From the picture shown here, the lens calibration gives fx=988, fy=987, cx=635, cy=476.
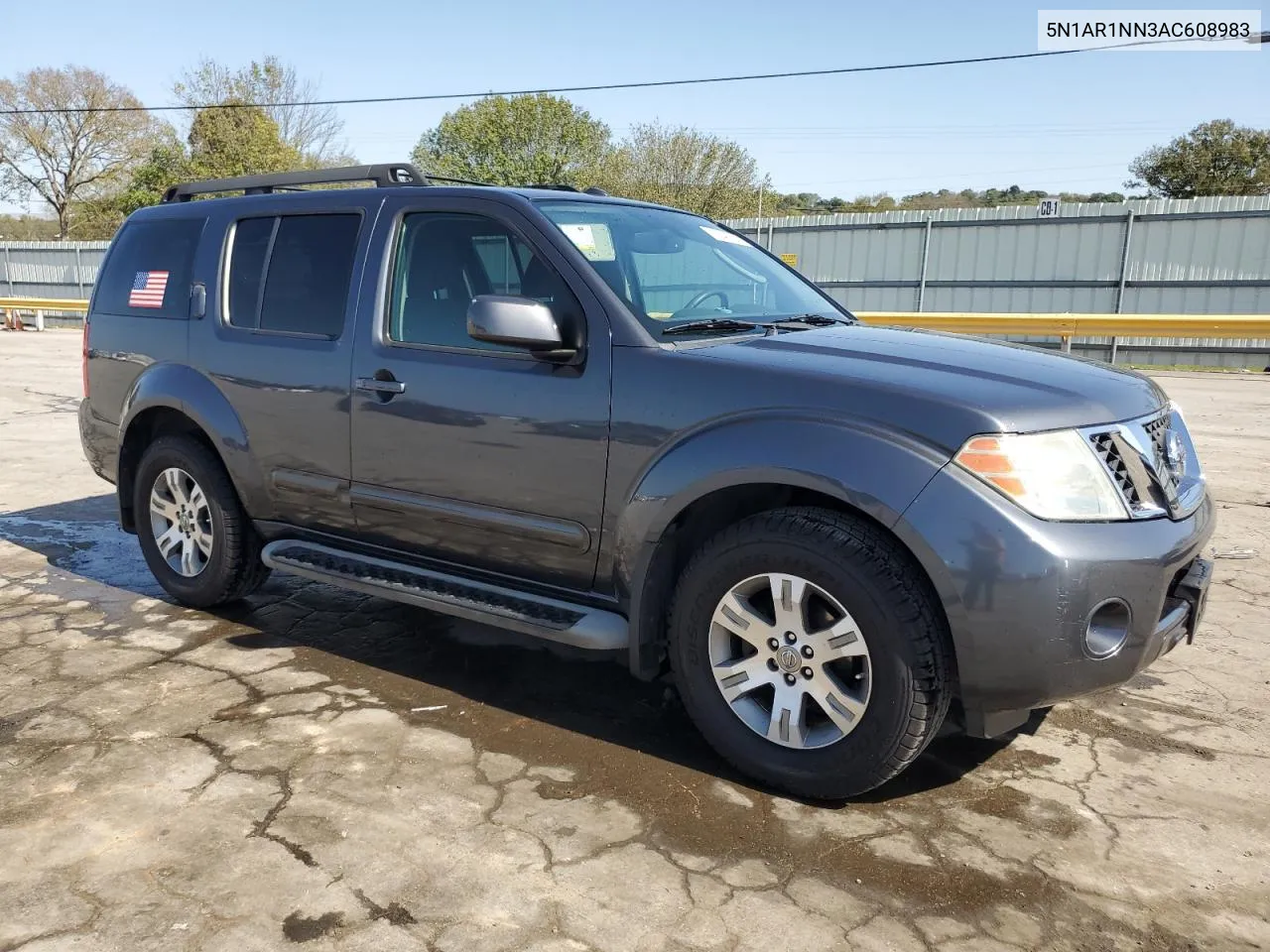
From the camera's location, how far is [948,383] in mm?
2820

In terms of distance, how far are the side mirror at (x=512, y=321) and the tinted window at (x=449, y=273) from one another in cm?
32

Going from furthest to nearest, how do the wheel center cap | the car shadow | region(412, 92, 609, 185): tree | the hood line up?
region(412, 92, 609, 185): tree < the car shadow < the wheel center cap < the hood

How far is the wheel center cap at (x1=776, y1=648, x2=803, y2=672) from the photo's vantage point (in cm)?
289

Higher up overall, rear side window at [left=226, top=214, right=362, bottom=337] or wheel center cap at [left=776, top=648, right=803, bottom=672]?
rear side window at [left=226, top=214, right=362, bottom=337]

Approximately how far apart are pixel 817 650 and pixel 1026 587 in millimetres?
612

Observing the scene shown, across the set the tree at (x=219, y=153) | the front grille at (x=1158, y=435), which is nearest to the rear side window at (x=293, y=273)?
the front grille at (x=1158, y=435)

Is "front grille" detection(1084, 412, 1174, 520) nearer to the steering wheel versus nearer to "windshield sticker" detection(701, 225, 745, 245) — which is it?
the steering wheel

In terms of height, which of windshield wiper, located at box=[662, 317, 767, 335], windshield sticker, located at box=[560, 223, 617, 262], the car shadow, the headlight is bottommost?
the car shadow

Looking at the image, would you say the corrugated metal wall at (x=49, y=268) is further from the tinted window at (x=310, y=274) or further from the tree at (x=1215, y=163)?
the tree at (x=1215, y=163)

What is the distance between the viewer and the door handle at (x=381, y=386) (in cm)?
368

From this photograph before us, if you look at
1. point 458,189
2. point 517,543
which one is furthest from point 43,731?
point 458,189

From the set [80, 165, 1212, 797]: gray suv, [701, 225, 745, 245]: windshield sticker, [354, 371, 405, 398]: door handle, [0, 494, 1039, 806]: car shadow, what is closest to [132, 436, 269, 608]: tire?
[80, 165, 1212, 797]: gray suv

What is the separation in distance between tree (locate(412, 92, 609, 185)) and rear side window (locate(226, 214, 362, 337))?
124ft

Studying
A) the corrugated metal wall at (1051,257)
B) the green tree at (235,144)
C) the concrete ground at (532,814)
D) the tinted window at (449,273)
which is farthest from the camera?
the green tree at (235,144)
